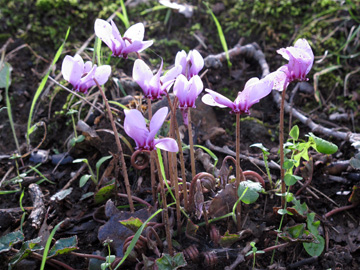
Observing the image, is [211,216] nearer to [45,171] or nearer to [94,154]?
[94,154]

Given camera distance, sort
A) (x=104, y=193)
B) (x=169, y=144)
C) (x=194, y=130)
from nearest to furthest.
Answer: (x=169, y=144) < (x=104, y=193) < (x=194, y=130)

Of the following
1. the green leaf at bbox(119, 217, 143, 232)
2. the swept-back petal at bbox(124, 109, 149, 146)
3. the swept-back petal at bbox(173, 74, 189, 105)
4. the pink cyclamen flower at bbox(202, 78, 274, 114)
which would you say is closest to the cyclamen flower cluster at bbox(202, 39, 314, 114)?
the pink cyclamen flower at bbox(202, 78, 274, 114)

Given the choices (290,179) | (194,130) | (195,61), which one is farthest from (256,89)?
(194,130)

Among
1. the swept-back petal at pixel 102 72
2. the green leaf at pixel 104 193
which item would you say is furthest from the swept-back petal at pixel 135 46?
the green leaf at pixel 104 193

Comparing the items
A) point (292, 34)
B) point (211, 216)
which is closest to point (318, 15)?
point (292, 34)

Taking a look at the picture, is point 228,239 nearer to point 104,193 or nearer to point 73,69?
point 104,193

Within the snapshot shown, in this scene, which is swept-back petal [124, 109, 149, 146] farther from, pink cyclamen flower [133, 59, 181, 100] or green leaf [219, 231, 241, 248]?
green leaf [219, 231, 241, 248]
